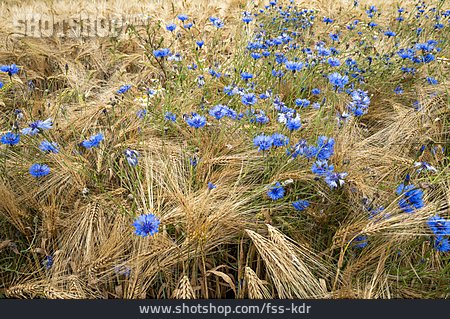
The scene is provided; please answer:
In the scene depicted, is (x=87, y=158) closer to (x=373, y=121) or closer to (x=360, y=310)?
(x=360, y=310)

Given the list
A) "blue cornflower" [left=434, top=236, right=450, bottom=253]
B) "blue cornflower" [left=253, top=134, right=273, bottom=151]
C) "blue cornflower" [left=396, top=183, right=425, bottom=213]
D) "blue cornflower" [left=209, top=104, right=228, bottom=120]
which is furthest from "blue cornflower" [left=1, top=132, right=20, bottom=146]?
"blue cornflower" [left=434, top=236, right=450, bottom=253]

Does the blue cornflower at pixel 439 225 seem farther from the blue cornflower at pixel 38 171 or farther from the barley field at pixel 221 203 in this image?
the blue cornflower at pixel 38 171

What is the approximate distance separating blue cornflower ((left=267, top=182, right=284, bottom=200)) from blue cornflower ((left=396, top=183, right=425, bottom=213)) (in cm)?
40

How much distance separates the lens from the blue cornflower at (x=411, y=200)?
1.25 m

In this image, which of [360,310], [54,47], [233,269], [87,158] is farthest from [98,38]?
[360,310]

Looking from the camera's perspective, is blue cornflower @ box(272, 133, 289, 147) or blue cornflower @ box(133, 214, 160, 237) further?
blue cornflower @ box(272, 133, 289, 147)

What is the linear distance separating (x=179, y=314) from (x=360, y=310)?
55cm

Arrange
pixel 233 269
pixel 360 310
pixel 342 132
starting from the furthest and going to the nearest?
pixel 342 132, pixel 233 269, pixel 360 310

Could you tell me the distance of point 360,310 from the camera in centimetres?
113

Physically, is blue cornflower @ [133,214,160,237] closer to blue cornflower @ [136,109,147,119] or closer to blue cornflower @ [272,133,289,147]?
blue cornflower @ [272,133,289,147]

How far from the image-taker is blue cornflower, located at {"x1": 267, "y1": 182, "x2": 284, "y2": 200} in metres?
1.35

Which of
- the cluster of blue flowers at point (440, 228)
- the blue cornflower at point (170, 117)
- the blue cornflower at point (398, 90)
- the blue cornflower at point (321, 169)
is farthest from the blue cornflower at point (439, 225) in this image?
the blue cornflower at point (398, 90)

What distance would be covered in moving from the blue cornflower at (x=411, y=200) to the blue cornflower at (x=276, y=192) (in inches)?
15.7

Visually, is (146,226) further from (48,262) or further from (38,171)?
(38,171)
